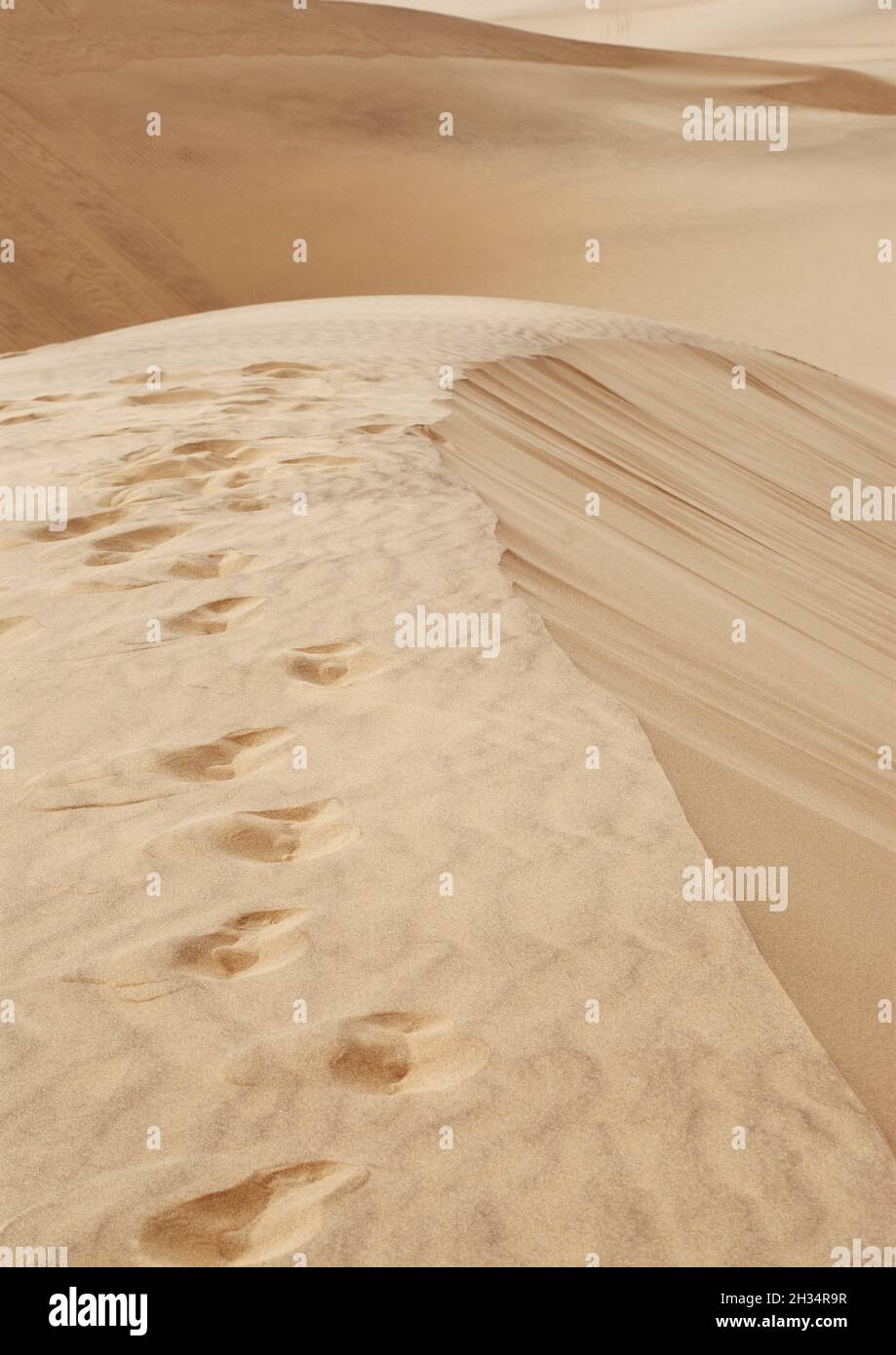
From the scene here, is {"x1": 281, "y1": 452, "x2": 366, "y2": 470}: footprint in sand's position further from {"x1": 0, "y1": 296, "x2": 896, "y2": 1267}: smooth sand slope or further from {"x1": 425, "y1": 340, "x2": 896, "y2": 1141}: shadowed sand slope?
{"x1": 0, "y1": 296, "x2": 896, "y2": 1267}: smooth sand slope

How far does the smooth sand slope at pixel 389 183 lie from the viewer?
15953mm

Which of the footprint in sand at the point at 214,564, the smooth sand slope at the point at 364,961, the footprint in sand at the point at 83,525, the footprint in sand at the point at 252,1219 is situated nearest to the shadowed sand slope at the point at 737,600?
the smooth sand slope at the point at 364,961

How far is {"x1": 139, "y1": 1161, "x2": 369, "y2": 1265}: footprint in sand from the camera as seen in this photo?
188 cm

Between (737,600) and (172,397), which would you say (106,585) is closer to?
(737,600)

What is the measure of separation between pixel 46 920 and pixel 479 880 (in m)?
0.87

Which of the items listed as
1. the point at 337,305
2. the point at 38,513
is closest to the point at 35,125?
the point at 337,305

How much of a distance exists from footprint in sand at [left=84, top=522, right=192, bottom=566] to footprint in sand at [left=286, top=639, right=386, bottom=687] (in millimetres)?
1157

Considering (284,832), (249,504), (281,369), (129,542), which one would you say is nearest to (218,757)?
(284,832)

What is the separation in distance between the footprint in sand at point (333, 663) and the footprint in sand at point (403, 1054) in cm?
131

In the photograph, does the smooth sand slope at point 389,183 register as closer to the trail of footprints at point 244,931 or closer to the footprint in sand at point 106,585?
the footprint in sand at point 106,585

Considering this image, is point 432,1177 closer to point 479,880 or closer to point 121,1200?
point 121,1200

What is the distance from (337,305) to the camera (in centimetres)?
1091

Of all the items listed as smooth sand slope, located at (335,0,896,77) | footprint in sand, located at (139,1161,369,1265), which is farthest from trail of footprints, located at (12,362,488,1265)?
smooth sand slope, located at (335,0,896,77)

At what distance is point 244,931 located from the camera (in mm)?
2486
